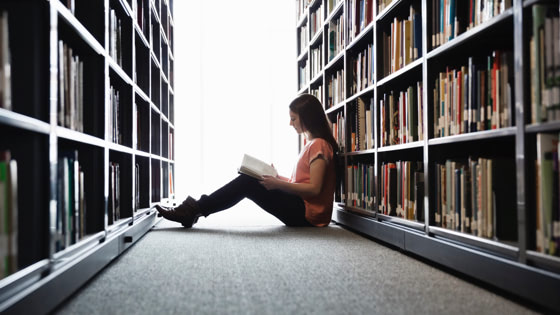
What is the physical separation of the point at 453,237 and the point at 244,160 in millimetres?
1400

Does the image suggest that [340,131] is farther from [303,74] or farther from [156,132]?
[303,74]

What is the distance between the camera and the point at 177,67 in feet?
18.3

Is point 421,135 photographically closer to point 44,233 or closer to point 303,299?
point 303,299

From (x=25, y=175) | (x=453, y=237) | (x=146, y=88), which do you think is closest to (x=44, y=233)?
(x=25, y=175)

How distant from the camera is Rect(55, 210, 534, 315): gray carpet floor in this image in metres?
1.06

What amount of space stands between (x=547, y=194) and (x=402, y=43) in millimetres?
1121

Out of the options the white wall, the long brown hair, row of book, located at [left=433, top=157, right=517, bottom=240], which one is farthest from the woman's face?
the white wall

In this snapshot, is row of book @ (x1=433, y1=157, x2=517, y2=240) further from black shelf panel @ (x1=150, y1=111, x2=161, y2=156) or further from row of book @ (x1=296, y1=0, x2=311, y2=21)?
row of book @ (x1=296, y1=0, x2=311, y2=21)

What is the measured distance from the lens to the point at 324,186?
8.73 feet

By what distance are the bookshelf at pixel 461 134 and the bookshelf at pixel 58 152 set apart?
1.17 metres

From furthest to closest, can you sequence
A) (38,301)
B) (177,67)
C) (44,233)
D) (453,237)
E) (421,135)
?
(177,67)
(421,135)
(453,237)
(44,233)
(38,301)

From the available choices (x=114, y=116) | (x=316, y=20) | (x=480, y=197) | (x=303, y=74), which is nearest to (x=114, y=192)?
(x=114, y=116)

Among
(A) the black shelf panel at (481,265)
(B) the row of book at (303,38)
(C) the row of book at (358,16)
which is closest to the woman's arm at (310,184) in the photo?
(A) the black shelf panel at (481,265)

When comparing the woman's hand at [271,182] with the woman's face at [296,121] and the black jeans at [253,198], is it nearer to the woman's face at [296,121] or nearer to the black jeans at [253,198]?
the black jeans at [253,198]
